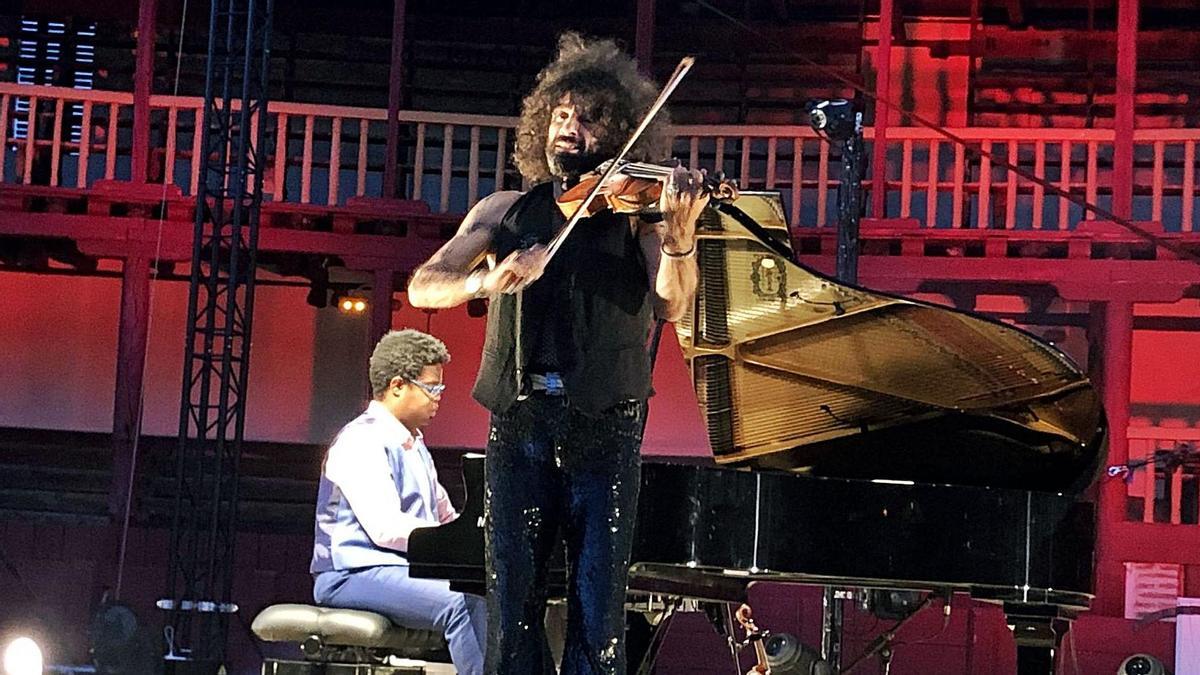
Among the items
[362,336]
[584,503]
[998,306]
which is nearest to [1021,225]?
[998,306]

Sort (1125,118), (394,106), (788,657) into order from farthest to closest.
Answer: (394,106) → (1125,118) → (788,657)

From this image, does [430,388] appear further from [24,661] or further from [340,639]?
[24,661]

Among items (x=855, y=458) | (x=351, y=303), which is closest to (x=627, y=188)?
(x=855, y=458)

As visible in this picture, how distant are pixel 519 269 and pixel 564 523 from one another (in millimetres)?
525

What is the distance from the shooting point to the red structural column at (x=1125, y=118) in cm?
1130

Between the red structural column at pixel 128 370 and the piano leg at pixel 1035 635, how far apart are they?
7.81 metres

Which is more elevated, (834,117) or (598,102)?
(834,117)

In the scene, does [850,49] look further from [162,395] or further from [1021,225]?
[162,395]

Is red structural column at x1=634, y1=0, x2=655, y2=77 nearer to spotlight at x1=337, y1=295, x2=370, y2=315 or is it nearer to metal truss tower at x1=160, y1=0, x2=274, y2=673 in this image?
metal truss tower at x1=160, y1=0, x2=274, y2=673

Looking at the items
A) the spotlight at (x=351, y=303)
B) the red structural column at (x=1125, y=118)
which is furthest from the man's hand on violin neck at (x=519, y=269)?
the spotlight at (x=351, y=303)

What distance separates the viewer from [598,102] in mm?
3500

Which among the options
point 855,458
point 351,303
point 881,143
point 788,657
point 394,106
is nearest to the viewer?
point 855,458

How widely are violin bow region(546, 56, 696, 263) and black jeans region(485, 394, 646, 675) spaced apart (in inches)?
12.4

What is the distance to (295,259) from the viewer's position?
44.0 feet
